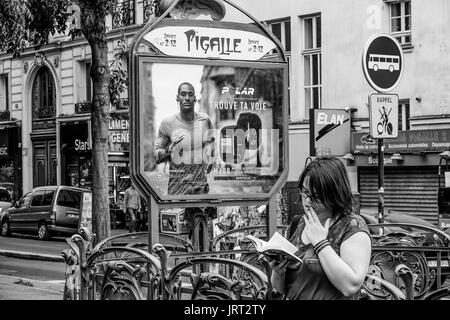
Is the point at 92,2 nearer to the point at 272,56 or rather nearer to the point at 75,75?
the point at 272,56

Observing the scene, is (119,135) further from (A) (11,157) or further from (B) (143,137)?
(B) (143,137)

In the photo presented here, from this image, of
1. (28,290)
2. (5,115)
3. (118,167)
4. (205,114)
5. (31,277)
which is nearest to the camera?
(205,114)

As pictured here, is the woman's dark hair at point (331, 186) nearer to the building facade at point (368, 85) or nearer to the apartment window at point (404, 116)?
the building facade at point (368, 85)

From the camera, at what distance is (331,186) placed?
4.74m

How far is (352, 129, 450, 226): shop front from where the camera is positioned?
26.4m

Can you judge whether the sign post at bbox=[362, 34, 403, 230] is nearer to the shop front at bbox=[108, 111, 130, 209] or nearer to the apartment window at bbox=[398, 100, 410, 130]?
the apartment window at bbox=[398, 100, 410, 130]

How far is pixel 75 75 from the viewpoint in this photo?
41875mm

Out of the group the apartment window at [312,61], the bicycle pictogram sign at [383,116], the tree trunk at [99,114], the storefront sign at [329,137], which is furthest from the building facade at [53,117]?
the bicycle pictogram sign at [383,116]

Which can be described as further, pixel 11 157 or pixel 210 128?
pixel 11 157

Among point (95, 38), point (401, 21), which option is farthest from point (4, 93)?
point (95, 38)

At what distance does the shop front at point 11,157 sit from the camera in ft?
152

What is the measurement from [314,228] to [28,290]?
10071 mm
